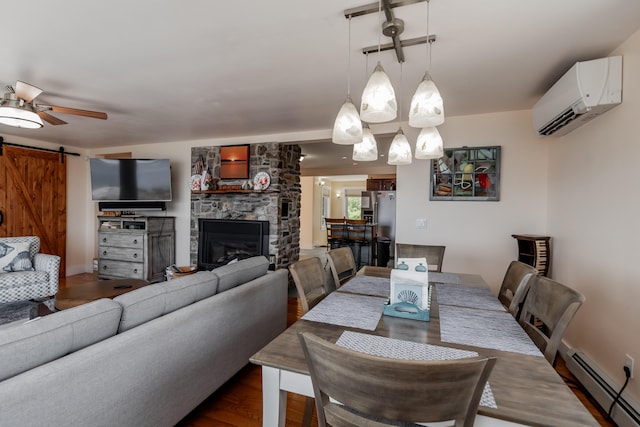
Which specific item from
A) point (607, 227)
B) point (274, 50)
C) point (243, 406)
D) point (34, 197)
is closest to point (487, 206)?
point (607, 227)

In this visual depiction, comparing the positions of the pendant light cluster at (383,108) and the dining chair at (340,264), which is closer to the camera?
the pendant light cluster at (383,108)

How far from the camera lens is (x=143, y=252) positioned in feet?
15.9

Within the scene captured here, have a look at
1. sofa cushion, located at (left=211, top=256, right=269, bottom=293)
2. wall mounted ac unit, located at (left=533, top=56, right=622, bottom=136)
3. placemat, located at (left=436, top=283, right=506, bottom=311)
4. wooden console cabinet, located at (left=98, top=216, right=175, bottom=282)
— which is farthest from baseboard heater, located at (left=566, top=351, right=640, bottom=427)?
wooden console cabinet, located at (left=98, top=216, right=175, bottom=282)

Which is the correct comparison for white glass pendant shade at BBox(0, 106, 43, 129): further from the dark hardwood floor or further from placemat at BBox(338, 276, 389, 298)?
placemat at BBox(338, 276, 389, 298)

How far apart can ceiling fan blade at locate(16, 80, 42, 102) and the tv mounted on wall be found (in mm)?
2466

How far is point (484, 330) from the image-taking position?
135cm

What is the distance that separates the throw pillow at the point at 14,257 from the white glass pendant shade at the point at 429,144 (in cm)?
460

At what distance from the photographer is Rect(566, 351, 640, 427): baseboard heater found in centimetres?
176

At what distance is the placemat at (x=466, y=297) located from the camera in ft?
5.54

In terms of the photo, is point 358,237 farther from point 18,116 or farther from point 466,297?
point 18,116

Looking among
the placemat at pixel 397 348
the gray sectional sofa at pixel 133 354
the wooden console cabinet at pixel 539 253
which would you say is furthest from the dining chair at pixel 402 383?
the wooden console cabinet at pixel 539 253

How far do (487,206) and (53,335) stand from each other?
3691mm

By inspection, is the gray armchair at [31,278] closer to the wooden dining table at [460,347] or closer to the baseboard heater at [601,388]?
the wooden dining table at [460,347]

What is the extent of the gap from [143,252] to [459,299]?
471 centimetres
